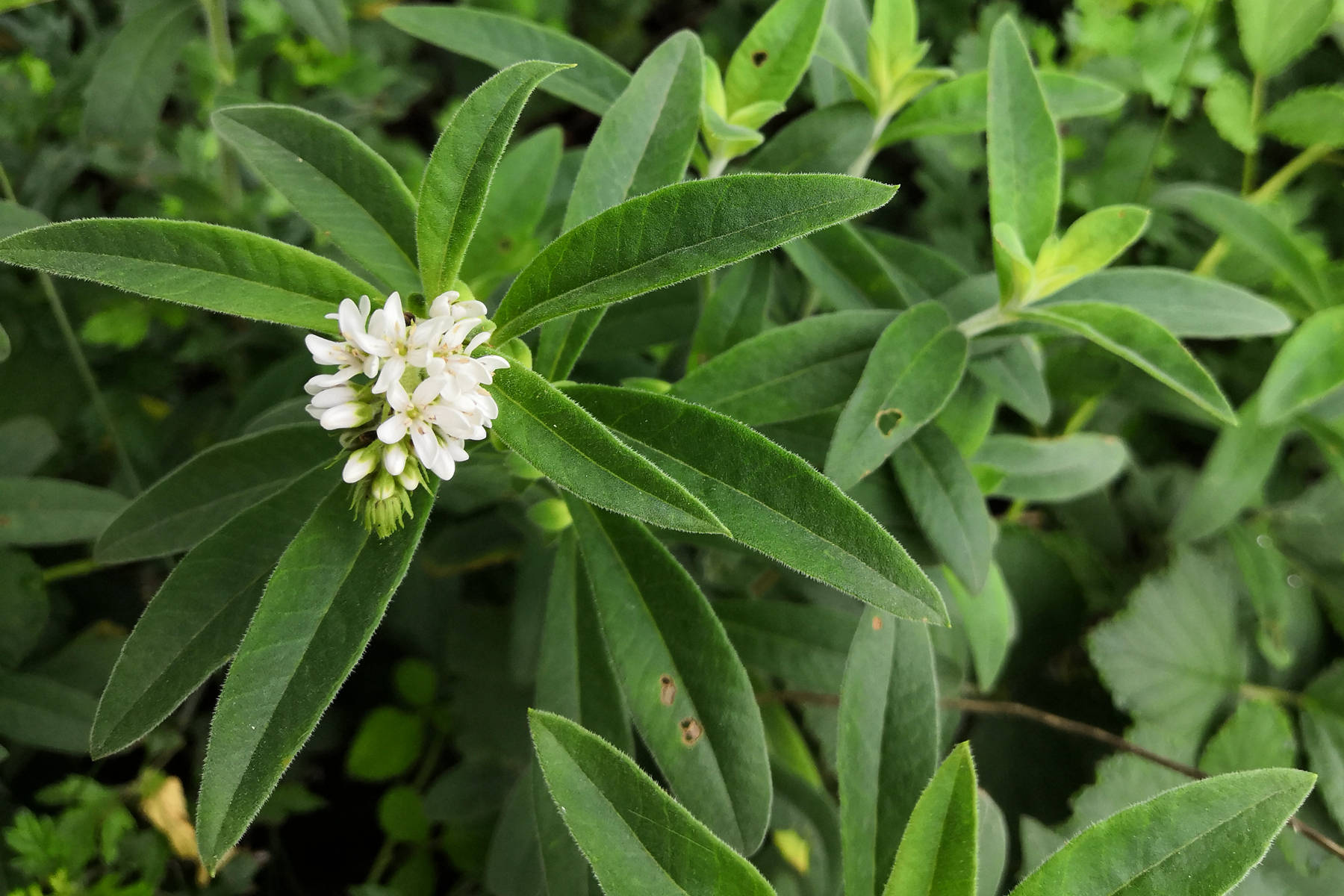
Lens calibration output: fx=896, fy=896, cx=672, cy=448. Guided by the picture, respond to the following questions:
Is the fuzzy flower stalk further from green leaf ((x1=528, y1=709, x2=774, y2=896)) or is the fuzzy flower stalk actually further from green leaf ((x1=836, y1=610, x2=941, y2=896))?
green leaf ((x1=836, y1=610, x2=941, y2=896))

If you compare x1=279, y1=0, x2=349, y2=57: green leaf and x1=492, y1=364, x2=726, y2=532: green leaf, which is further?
x1=279, y1=0, x2=349, y2=57: green leaf

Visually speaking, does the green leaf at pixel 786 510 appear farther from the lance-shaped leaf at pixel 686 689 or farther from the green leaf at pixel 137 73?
the green leaf at pixel 137 73

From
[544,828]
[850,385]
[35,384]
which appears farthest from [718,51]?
[544,828]

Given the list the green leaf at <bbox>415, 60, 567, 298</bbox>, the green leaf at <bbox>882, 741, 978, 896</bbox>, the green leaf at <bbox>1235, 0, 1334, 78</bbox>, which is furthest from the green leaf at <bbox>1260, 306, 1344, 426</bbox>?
the green leaf at <bbox>415, 60, 567, 298</bbox>

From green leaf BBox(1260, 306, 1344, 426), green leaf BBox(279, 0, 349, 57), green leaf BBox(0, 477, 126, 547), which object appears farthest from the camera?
green leaf BBox(1260, 306, 1344, 426)

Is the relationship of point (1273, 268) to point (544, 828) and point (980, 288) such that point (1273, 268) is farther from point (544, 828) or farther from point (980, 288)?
point (544, 828)

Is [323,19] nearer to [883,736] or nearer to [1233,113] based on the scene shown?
[883,736]
